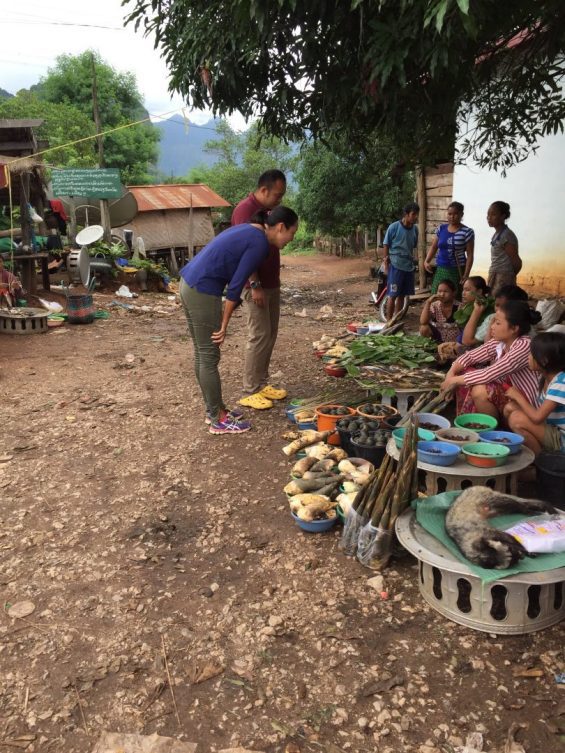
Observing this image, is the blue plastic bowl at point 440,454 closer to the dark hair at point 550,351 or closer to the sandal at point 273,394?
the dark hair at point 550,351

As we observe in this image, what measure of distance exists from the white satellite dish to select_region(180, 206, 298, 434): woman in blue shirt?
8.89 meters

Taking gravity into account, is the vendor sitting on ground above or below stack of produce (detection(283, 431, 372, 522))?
above

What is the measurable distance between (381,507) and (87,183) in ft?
38.6

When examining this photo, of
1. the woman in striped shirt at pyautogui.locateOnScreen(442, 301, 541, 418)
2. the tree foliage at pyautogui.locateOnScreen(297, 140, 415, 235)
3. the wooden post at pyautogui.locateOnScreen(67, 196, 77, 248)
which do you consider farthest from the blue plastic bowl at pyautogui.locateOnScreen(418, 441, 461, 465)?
the tree foliage at pyautogui.locateOnScreen(297, 140, 415, 235)

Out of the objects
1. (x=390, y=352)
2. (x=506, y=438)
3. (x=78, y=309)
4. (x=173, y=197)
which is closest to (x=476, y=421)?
(x=506, y=438)

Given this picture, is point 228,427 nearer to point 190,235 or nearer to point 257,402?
point 257,402

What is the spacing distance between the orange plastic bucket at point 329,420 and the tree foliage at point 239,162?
2628cm

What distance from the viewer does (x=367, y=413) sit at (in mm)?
4273

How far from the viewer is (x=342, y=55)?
3.05 m

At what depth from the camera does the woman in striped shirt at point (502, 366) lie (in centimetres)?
350

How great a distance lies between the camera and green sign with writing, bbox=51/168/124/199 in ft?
40.0

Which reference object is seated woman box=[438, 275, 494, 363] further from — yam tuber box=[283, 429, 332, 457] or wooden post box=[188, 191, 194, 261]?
wooden post box=[188, 191, 194, 261]

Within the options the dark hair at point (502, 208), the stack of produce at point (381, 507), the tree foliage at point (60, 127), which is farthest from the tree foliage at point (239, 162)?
the stack of produce at point (381, 507)

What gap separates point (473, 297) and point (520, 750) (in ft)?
13.2
